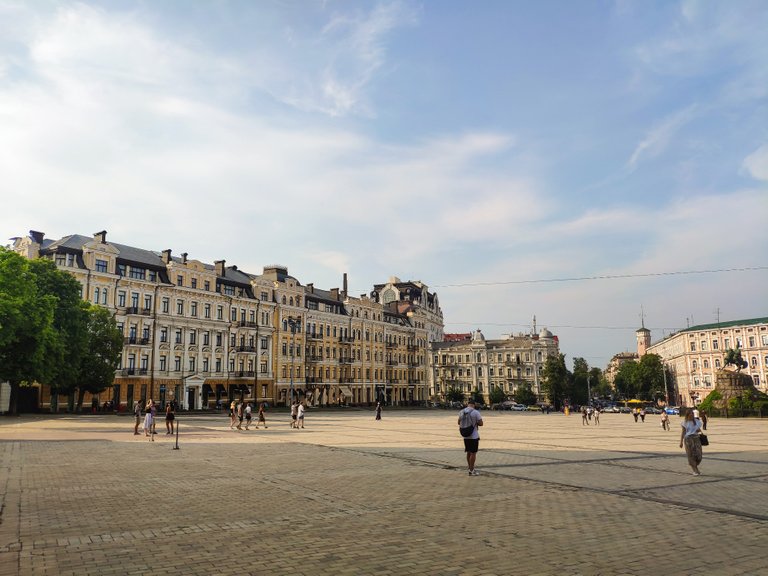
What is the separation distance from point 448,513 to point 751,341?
434 ft

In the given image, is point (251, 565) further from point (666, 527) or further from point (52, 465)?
point (52, 465)

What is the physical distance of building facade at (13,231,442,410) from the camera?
61.4 meters

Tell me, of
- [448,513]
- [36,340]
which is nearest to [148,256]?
[36,340]

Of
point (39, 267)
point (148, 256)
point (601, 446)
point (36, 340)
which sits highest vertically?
point (148, 256)

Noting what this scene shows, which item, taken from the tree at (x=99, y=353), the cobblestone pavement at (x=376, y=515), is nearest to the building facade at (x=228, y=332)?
the tree at (x=99, y=353)

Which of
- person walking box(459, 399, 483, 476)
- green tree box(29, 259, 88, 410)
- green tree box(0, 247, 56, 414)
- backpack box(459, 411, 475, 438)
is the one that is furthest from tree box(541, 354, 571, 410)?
backpack box(459, 411, 475, 438)

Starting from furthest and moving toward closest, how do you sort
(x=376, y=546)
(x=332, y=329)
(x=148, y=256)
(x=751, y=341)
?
(x=751, y=341)
(x=332, y=329)
(x=148, y=256)
(x=376, y=546)

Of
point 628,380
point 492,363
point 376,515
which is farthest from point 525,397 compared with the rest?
point 376,515

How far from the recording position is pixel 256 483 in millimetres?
13375

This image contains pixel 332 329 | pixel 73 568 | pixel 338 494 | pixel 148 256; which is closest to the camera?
pixel 73 568

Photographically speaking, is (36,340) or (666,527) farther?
(36,340)

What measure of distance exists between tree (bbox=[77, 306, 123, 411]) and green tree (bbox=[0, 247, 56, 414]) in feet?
21.6

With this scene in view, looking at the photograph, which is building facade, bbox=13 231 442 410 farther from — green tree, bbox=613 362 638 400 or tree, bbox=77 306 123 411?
green tree, bbox=613 362 638 400

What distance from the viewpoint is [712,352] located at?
125875 mm
